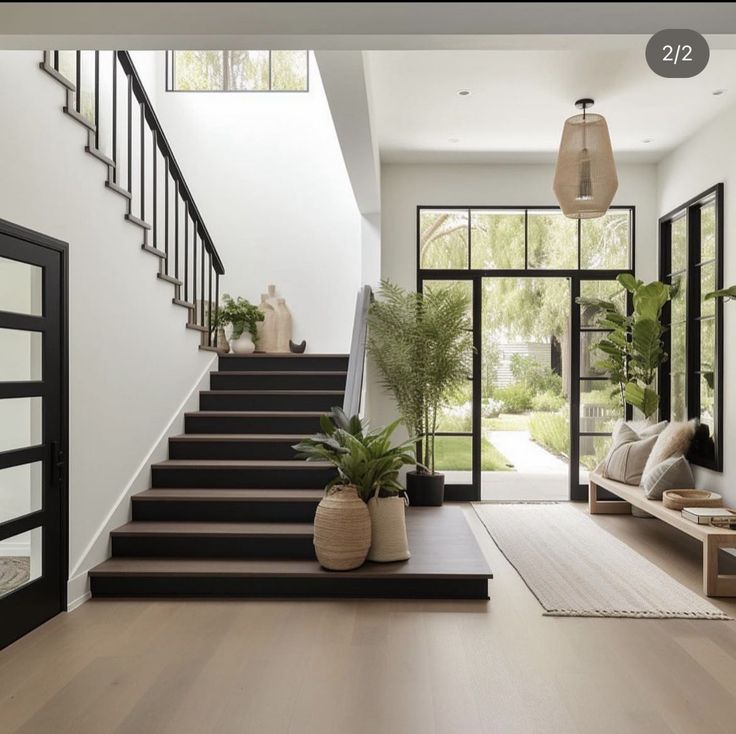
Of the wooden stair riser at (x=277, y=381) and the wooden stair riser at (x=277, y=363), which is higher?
the wooden stair riser at (x=277, y=363)

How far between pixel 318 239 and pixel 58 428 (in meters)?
4.20

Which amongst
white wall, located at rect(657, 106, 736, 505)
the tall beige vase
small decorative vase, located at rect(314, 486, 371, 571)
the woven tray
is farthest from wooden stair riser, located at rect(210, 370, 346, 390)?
white wall, located at rect(657, 106, 736, 505)

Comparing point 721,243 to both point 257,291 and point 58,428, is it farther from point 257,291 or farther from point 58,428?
point 58,428

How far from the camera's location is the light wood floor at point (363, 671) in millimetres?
2588

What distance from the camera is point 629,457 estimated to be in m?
5.82

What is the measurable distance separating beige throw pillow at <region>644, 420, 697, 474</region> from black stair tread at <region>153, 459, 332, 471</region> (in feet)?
8.53

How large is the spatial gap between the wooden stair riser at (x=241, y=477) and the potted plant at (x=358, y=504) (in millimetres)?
562

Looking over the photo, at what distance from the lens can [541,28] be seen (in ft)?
7.96

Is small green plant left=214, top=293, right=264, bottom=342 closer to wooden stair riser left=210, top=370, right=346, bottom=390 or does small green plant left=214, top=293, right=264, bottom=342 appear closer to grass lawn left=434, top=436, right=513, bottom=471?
wooden stair riser left=210, top=370, right=346, bottom=390

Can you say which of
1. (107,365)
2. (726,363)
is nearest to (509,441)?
(726,363)

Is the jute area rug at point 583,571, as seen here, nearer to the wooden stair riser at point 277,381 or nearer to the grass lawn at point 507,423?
the grass lawn at point 507,423

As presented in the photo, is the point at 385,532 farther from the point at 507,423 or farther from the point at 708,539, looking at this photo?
the point at 507,423

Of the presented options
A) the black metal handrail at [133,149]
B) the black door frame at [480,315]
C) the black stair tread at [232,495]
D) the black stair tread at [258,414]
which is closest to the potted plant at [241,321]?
the black metal handrail at [133,149]

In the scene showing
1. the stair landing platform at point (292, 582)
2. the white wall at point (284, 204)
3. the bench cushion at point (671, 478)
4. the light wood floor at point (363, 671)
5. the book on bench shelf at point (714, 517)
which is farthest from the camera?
the white wall at point (284, 204)
